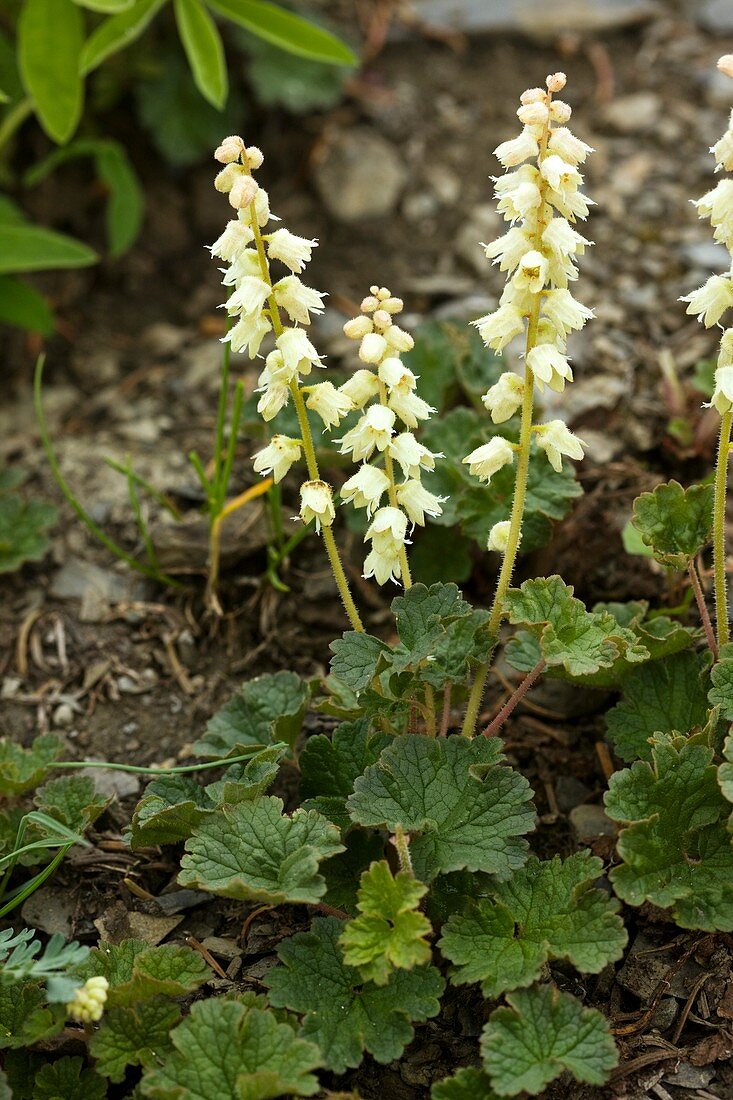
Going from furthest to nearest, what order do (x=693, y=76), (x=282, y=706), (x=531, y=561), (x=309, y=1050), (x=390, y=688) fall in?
(x=693, y=76) → (x=531, y=561) → (x=282, y=706) → (x=390, y=688) → (x=309, y=1050)

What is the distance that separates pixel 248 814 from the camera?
2.74 meters

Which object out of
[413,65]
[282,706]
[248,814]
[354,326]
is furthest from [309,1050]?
[413,65]

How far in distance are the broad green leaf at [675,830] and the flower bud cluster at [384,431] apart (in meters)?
0.80

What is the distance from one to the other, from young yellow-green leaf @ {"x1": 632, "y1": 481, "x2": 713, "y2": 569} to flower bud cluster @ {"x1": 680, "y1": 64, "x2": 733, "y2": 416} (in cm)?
47

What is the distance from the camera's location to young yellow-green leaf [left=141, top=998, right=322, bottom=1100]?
2.39 metres

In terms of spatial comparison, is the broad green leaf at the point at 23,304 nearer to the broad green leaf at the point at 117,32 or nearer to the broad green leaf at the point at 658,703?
the broad green leaf at the point at 117,32

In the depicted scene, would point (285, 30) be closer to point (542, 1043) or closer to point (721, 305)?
point (721, 305)

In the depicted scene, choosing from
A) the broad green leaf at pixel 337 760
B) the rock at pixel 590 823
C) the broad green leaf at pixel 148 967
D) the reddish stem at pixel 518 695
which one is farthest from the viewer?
the rock at pixel 590 823

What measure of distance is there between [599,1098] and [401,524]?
4.64ft

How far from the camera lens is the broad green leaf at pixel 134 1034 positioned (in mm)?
2574

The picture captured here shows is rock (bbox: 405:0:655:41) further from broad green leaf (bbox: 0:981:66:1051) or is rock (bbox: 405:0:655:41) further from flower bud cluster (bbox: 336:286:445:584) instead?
broad green leaf (bbox: 0:981:66:1051)

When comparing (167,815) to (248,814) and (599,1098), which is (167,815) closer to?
(248,814)

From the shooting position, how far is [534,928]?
8.79 ft

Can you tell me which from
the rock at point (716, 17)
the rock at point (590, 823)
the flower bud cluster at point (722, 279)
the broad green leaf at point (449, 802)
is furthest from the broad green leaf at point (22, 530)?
the rock at point (716, 17)
